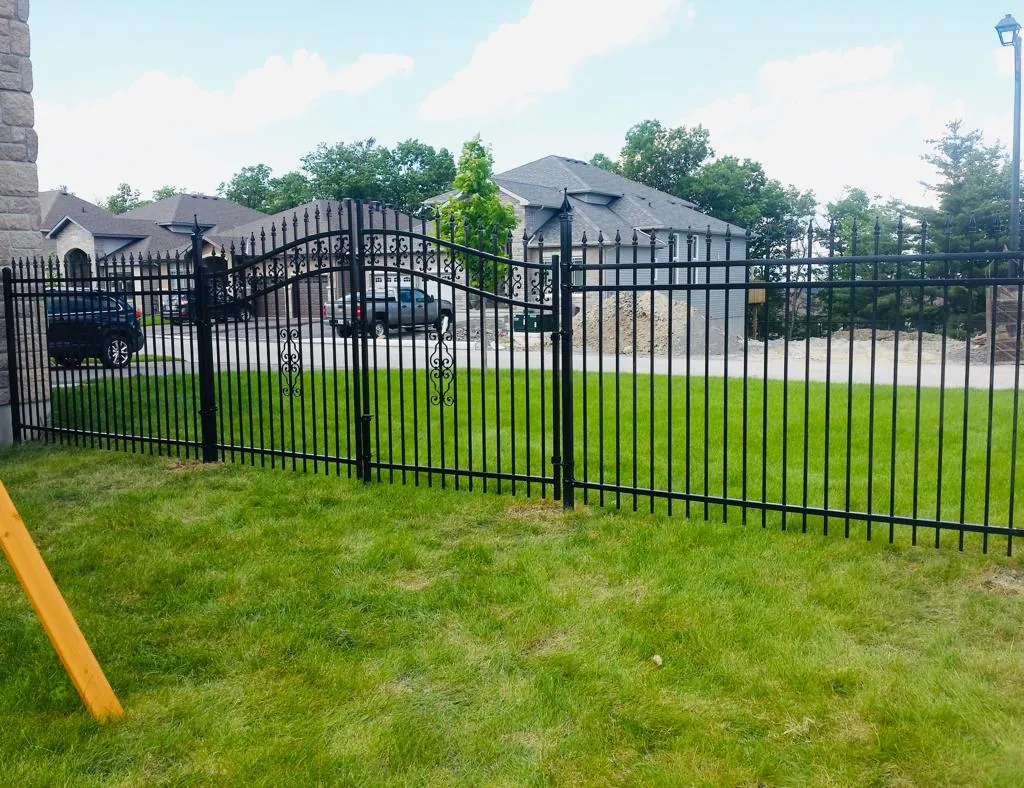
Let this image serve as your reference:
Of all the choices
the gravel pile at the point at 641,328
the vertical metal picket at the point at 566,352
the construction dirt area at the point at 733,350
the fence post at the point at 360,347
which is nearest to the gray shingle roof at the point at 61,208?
the construction dirt area at the point at 733,350

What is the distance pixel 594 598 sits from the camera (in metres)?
4.71

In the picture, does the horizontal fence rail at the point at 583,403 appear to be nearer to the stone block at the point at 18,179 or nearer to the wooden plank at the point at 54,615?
the stone block at the point at 18,179

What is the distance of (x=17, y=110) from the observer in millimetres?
9344

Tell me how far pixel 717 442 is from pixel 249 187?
7534 cm

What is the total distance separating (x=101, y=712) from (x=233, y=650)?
0.74m

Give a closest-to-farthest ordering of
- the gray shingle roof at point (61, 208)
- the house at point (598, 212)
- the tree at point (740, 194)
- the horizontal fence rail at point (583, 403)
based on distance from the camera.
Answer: the horizontal fence rail at point (583, 403), the house at point (598, 212), the gray shingle roof at point (61, 208), the tree at point (740, 194)

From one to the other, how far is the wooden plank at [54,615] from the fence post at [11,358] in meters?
6.73

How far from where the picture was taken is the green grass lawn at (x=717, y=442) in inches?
235

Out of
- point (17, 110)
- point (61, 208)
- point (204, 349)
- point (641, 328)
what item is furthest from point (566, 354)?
point (61, 208)

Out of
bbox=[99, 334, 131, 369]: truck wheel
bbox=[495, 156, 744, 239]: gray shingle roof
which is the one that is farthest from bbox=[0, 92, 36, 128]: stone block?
bbox=[495, 156, 744, 239]: gray shingle roof

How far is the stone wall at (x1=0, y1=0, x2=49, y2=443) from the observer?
30.2 ft

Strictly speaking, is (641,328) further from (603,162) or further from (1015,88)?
(603,162)

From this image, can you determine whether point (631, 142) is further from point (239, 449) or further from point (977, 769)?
point (977, 769)

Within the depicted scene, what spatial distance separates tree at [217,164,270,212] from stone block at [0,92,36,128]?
69.7 metres
